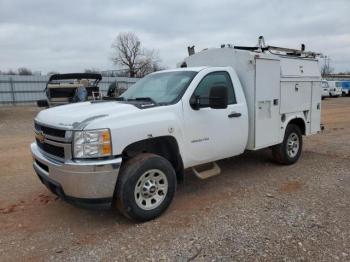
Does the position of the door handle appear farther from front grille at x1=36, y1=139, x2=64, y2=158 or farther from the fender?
front grille at x1=36, y1=139, x2=64, y2=158

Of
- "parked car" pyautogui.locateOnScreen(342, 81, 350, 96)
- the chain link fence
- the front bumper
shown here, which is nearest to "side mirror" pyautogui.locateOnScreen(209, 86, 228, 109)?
the front bumper

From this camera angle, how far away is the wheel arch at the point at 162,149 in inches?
178

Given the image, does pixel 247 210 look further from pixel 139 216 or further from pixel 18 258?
pixel 18 258

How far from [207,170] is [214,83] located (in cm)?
136

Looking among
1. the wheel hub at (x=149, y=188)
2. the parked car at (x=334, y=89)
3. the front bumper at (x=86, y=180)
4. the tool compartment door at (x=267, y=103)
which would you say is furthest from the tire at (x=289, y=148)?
the parked car at (x=334, y=89)

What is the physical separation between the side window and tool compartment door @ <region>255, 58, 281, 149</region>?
1.65ft

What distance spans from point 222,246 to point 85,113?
2.22 metres

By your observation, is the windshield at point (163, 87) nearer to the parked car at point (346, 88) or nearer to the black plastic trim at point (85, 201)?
the black plastic trim at point (85, 201)

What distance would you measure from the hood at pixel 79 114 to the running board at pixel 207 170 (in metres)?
1.55

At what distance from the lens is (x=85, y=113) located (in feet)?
14.2

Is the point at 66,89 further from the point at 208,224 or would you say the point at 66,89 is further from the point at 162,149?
the point at 208,224

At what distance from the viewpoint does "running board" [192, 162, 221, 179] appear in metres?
5.34

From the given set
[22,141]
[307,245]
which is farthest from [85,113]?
[22,141]

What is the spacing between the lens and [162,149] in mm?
4914
